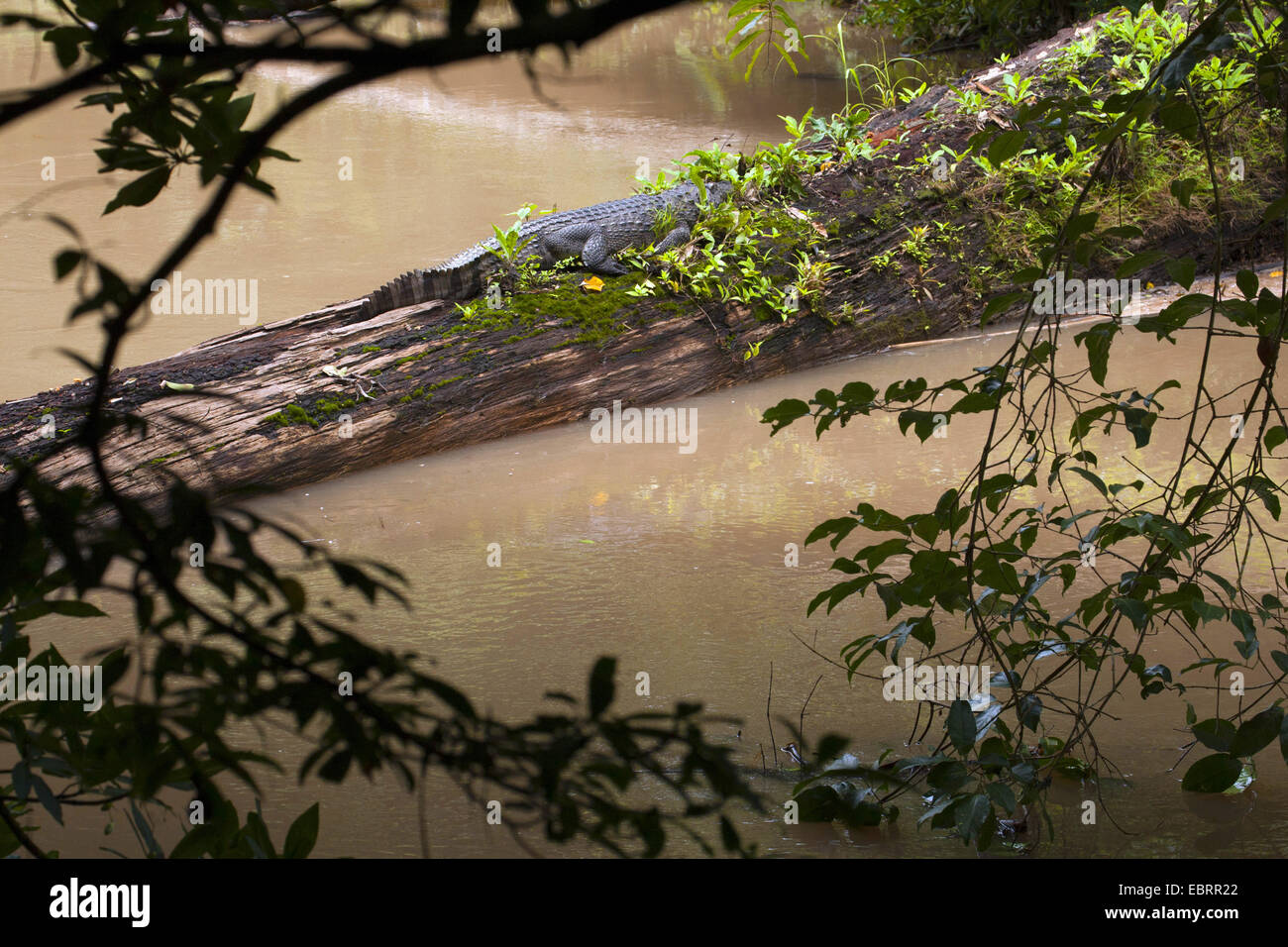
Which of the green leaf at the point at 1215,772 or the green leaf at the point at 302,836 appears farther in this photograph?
the green leaf at the point at 1215,772

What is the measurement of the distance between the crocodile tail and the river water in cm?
92

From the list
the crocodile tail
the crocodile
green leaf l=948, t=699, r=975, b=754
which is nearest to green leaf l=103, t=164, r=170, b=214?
green leaf l=948, t=699, r=975, b=754

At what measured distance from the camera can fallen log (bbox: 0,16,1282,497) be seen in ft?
16.4

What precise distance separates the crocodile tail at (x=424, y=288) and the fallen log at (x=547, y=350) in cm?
10

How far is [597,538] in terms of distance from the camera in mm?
4652

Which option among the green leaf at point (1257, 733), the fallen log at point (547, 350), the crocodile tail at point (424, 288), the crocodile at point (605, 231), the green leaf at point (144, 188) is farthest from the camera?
the crocodile at point (605, 231)

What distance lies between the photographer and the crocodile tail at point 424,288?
5805 millimetres

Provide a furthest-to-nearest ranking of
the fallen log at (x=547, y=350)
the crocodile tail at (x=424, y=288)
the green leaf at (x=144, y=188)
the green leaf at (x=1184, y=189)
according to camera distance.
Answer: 1. the crocodile tail at (x=424, y=288)
2. the fallen log at (x=547, y=350)
3. the green leaf at (x=1184, y=189)
4. the green leaf at (x=144, y=188)

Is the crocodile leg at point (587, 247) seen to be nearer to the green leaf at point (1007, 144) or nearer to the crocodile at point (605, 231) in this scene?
the crocodile at point (605, 231)

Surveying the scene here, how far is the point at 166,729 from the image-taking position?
109 centimetres

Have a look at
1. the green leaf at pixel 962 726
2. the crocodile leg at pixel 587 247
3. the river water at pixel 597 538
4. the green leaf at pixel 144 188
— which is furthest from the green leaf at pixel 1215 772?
the crocodile leg at pixel 587 247

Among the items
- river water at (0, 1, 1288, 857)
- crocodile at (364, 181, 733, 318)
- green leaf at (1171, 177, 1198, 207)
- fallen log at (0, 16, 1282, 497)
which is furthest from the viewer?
crocodile at (364, 181, 733, 318)

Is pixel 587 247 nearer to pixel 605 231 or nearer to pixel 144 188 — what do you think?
pixel 605 231

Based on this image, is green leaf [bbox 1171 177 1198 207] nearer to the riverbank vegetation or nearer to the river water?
the riverbank vegetation
